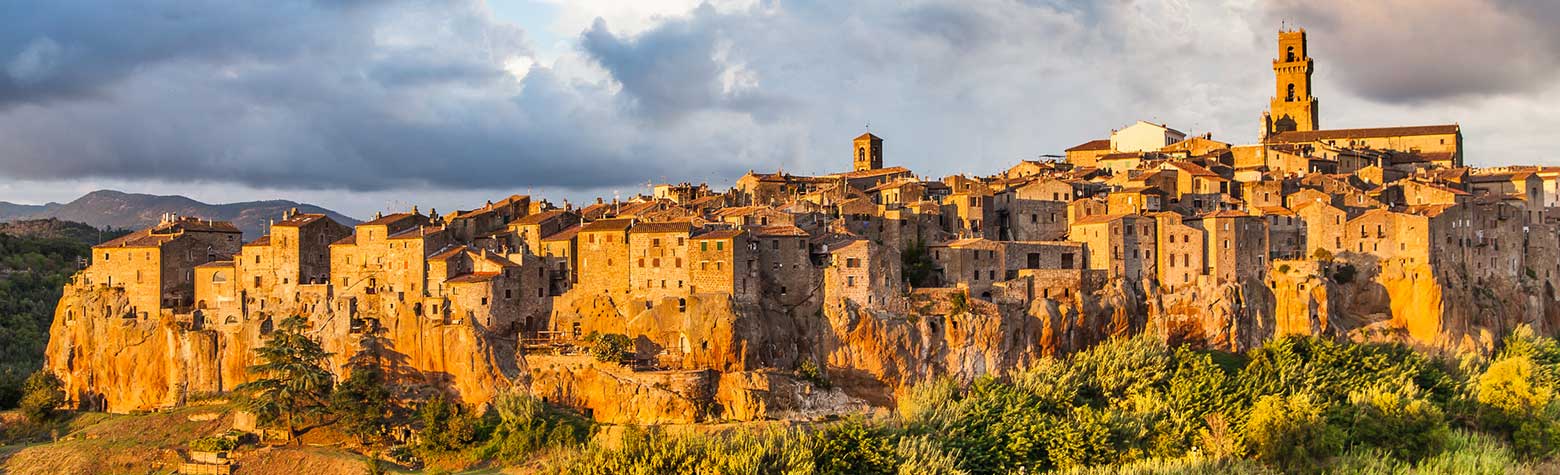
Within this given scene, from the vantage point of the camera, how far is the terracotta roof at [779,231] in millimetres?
66625

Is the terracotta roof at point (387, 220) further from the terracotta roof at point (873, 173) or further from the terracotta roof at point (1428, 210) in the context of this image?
the terracotta roof at point (1428, 210)

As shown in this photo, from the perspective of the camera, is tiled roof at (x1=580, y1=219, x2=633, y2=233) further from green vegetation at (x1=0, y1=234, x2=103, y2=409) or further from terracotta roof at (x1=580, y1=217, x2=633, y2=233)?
green vegetation at (x1=0, y1=234, x2=103, y2=409)

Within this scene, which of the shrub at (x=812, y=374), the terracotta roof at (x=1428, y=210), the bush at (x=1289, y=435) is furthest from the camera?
the terracotta roof at (x=1428, y=210)

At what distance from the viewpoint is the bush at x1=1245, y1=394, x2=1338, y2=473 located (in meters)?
57.7

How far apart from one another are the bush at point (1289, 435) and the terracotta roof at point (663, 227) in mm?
25372

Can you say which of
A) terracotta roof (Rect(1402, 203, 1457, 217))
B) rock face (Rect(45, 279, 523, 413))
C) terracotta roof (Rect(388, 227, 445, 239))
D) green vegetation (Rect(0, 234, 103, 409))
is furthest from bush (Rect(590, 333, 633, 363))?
terracotta roof (Rect(1402, 203, 1457, 217))

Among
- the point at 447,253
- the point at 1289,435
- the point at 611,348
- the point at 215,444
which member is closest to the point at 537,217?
the point at 447,253

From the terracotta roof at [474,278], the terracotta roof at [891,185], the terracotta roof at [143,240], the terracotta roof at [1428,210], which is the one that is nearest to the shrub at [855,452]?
the terracotta roof at [474,278]

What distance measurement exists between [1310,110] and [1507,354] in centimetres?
4472

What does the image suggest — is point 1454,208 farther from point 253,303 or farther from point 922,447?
point 253,303

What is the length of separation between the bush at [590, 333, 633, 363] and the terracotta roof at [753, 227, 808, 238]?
801 cm

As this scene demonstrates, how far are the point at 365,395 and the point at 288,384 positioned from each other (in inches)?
132

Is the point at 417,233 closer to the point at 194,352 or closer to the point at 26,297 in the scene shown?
the point at 194,352

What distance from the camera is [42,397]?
70688mm
